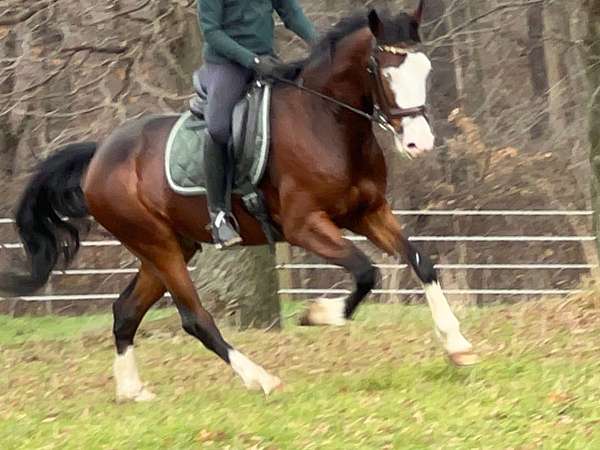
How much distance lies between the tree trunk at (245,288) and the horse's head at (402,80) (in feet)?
17.9

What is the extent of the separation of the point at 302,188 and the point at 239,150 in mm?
541

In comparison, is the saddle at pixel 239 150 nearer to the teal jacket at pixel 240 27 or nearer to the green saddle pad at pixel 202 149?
the green saddle pad at pixel 202 149

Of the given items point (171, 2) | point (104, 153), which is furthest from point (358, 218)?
point (171, 2)

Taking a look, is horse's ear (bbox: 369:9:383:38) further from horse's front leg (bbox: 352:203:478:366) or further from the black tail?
the black tail

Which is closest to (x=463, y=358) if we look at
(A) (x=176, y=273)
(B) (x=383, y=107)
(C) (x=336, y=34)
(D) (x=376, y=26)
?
(B) (x=383, y=107)

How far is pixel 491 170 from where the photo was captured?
21016 mm

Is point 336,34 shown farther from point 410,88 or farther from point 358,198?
point 358,198

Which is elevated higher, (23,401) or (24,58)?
(24,58)

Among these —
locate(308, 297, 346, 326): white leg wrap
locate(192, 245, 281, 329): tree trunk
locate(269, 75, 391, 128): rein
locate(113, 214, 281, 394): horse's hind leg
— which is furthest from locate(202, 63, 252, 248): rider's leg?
locate(192, 245, 281, 329): tree trunk

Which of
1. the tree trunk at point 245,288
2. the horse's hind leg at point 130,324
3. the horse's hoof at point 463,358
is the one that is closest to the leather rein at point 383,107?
the horse's hoof at point 463,358

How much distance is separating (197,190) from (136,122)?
3.27 ft

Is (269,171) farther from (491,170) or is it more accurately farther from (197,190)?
(491,170)

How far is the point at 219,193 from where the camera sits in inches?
290

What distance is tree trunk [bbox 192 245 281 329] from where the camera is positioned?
1197 cm
